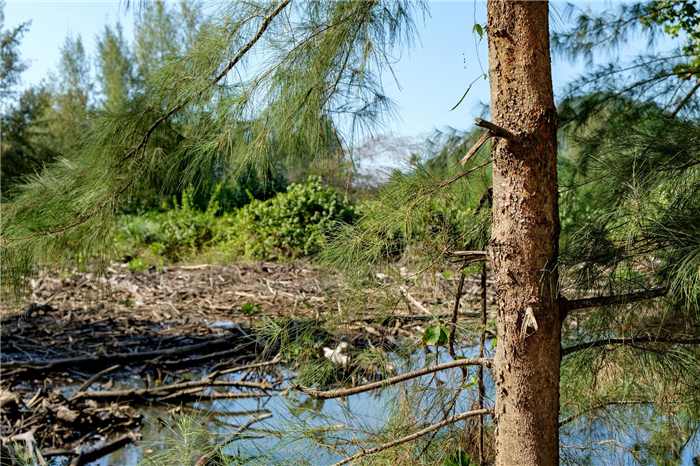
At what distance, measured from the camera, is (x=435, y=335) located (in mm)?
1741

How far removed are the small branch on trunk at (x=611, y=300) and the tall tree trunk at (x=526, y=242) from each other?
4 cm

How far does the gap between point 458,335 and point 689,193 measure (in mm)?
924

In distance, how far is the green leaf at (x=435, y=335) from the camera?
174 centimetres

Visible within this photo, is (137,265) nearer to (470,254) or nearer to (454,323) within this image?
(454,323)

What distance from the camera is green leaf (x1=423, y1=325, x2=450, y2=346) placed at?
5.71ft

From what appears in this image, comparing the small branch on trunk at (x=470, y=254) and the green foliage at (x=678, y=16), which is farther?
the green foliage at (x=678, y=16)

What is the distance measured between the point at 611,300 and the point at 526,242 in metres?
0.25

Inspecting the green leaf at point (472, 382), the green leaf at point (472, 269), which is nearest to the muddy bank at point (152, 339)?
the green leaf at point (472, 269)

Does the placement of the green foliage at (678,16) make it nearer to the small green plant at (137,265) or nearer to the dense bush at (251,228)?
the dense bush at (251,228)

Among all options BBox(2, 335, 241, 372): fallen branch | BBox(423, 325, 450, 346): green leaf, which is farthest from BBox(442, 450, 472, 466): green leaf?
BBox(2, 335, 241, 372): fallen branch

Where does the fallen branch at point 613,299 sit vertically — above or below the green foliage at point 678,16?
below

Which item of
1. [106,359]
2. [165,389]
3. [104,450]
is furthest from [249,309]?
[104,450]

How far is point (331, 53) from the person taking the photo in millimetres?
2113

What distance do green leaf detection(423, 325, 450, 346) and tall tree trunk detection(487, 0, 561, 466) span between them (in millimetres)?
237
